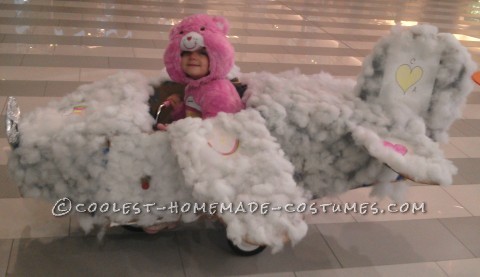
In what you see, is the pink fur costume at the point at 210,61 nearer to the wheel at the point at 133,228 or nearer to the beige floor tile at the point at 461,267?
the wheel at the point at 133,228

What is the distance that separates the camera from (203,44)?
1550mm

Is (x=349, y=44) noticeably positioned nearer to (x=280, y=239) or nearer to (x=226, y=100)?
(x=226, y=100)

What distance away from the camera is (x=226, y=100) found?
5.18 feet

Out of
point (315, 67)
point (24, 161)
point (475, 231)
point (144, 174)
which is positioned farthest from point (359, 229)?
point (315, 67)

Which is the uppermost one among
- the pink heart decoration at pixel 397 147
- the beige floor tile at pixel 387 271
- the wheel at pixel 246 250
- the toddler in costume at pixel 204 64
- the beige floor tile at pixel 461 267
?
the toddler in costume at pixel 204 64

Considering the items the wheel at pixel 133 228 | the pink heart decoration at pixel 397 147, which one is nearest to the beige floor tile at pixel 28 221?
the wheel at pixel 133 228

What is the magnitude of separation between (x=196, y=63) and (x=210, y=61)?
46mm

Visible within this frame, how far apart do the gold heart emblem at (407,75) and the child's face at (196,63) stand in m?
0.63

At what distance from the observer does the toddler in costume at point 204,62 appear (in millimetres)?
1556

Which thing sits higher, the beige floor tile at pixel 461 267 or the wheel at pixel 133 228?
the wheel at pixel 133 228

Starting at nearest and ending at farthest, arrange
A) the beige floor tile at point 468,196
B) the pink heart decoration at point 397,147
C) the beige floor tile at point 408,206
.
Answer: the pink heart decoration at point 397,147, the beige floor tile at point 408,206, the beige floor tile at point 468,196

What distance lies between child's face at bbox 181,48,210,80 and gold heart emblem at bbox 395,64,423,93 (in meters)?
0.63

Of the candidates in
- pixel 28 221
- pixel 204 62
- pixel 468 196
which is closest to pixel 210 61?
pixel 204 62

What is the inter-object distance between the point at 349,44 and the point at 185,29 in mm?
3170
